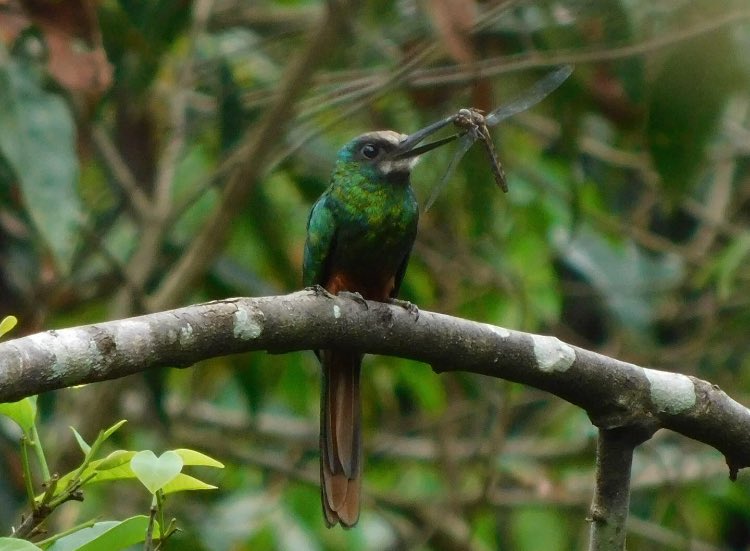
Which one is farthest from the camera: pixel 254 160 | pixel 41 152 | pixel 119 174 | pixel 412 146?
pixel 119 174

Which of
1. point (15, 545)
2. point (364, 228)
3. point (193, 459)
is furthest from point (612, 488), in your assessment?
point (364, 228)

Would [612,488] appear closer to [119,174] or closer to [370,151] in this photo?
[370,151]

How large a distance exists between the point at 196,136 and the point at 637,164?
57.5 inches

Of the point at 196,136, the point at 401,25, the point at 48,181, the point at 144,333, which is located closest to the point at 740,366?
the point at 401,25

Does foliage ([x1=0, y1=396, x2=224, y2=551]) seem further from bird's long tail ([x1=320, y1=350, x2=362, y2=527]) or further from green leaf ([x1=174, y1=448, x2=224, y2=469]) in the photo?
bird's long tail ([x1=320, y1=350, x2=362, y2=527])

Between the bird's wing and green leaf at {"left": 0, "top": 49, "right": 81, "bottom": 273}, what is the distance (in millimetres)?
523

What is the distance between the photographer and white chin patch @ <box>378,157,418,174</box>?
118 inches

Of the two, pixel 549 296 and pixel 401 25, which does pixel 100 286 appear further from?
pixel 549 296

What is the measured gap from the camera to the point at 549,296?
4.72 metres

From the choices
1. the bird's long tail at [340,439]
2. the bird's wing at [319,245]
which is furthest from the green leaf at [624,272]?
the bird's long tail at [340,439]

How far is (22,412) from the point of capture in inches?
55.3

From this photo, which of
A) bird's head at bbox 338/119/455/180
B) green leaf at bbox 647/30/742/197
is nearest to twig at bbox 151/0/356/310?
bird's head at bbox 338/119/455/180

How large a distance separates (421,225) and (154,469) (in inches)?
129

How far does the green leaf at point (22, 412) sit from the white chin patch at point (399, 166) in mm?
1677
